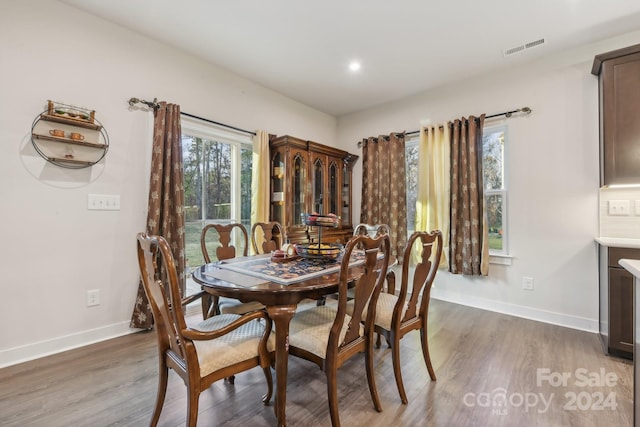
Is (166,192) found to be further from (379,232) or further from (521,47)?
(521,47)

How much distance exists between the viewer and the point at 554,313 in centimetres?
288

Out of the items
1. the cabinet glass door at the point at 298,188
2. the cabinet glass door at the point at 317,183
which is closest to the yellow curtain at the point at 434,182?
the cabinet glass door at the point at 317,183

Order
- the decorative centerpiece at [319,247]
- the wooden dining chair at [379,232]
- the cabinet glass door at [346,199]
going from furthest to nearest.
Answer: the cabinet glass door at [346,199]
the wooden dining chair at [379,232]
the decorative centerpiece at [319,247]

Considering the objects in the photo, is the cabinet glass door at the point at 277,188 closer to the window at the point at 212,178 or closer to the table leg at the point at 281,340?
the window at the point at 212,178

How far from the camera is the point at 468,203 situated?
3.25m

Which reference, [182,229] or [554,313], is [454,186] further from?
[182,229]

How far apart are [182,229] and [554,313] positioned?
3.78 m

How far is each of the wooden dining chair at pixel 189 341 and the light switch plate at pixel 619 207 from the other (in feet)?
10.4

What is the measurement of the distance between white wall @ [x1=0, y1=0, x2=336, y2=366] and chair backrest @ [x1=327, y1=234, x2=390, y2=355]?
216 cm

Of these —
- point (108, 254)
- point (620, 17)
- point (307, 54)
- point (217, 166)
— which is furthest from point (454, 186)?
point (108, 254)

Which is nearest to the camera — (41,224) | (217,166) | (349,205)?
(41,224)

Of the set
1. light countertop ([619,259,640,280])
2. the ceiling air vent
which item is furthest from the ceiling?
light countertop ([619,259,640,280])

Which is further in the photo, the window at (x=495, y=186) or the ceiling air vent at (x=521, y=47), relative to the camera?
the window at (x=495, y=186)

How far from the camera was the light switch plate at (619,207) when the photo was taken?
251 centimetres
